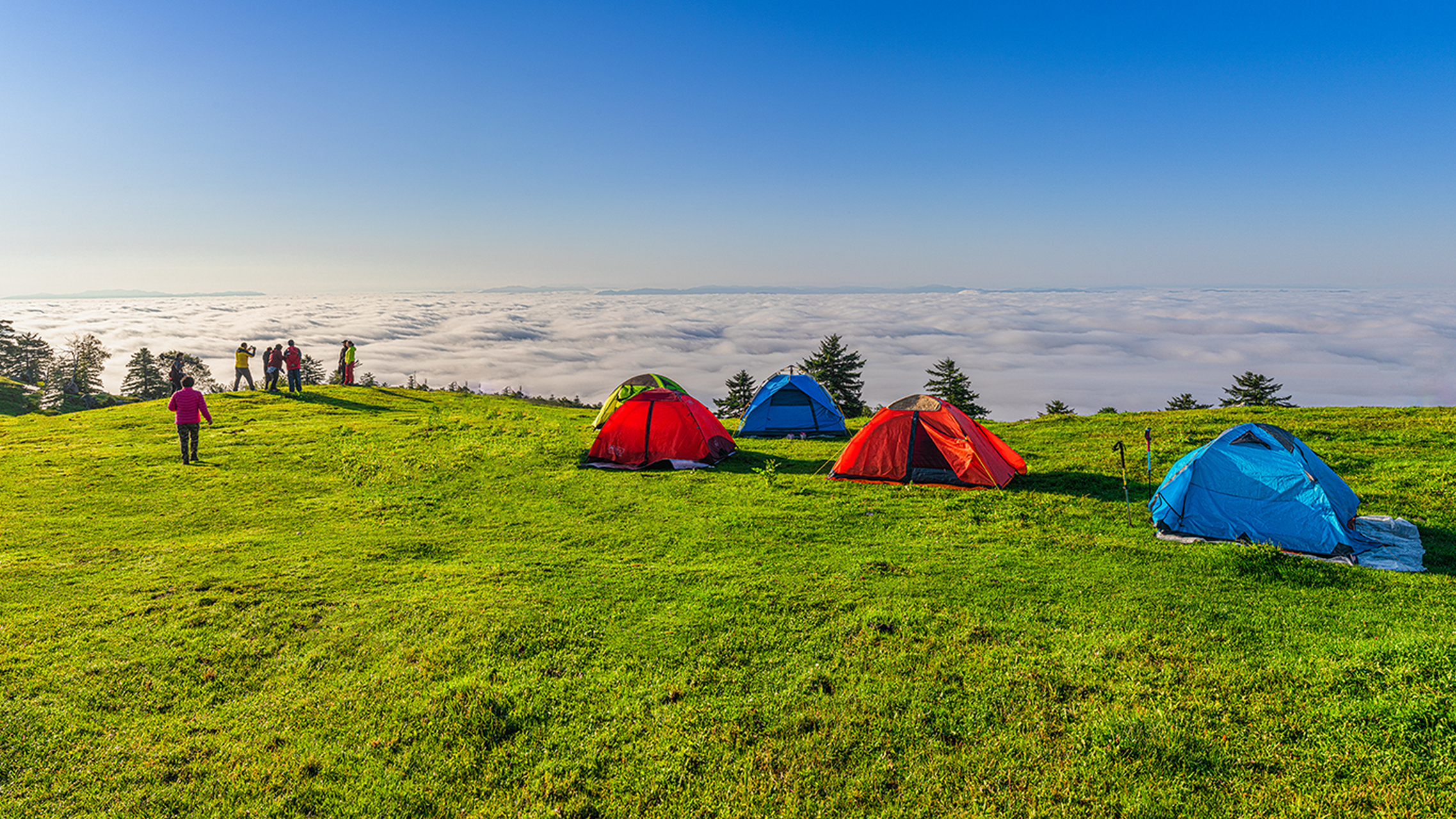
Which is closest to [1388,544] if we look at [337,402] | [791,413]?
[791,413]

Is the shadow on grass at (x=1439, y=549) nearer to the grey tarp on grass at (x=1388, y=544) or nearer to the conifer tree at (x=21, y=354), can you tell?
the grey tarp on grass at (x=1388, y=544)

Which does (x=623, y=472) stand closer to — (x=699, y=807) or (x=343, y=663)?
(x=343, y=663)

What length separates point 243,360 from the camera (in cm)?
3259

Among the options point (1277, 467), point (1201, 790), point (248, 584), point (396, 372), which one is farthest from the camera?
point (396, 372)

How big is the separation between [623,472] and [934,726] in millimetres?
12729

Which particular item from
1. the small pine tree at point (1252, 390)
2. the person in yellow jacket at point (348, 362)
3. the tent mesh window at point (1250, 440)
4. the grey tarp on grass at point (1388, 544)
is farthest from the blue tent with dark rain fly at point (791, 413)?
the small pine tree at point (1252, 390)

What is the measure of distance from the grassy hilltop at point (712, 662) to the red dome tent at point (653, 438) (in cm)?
396

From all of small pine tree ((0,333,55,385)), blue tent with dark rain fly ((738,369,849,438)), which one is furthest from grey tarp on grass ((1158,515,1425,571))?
small pine tree ((0,333,55,385))

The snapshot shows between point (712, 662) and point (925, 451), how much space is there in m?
10.6

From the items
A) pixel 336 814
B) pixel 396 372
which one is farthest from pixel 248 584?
pixel 396 372

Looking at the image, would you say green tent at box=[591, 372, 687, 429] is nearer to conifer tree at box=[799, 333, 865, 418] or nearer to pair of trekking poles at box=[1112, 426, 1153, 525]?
pair of trekking poles at box=[1112, 426, 1153, 525]

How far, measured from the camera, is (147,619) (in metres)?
8.41

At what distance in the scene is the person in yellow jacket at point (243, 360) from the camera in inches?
1266

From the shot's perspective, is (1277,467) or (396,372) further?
(396,372)
